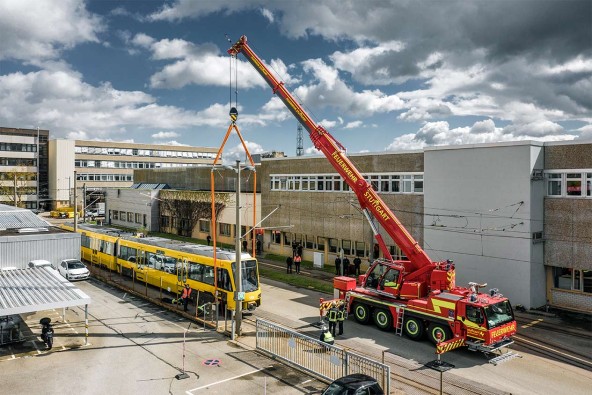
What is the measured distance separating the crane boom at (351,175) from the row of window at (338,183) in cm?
776

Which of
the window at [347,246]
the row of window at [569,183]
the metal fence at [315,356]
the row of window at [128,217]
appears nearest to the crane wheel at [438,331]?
the metal fence at [315,356]

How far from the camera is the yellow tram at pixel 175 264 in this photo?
2158cm

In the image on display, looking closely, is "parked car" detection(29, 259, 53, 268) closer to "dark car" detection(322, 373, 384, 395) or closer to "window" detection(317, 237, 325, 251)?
"dark car" detection(322, 373, 384, 395)

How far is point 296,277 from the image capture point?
31.2 metres

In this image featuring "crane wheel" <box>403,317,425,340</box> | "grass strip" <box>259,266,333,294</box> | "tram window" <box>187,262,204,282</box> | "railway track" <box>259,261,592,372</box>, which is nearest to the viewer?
"railway track" <box>259,261,592,372</box>

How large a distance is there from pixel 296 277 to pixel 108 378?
17.6 metres

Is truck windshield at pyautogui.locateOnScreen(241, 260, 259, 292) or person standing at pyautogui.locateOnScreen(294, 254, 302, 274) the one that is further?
person standing at pyautogui.locateOnScreen(294, 254, 302, 274)

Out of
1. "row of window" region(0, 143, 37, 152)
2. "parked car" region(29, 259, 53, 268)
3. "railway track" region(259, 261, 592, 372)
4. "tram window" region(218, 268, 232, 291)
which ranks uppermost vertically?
"row of window" region(0, 143, 37, 152)

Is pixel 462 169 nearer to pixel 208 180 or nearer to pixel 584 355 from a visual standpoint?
pixel 584 355

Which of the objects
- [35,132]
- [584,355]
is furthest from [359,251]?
[35,132]

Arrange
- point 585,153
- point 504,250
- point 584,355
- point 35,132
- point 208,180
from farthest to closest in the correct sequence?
point 35,132
point 208,180
point 504,250
point 585,153
point 584,355

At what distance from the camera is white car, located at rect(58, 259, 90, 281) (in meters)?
30.2

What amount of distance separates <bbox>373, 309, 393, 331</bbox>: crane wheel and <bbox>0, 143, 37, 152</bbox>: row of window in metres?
82.5

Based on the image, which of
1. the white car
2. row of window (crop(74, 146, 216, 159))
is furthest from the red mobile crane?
row of window (crop(74, 146, 216, 159))
